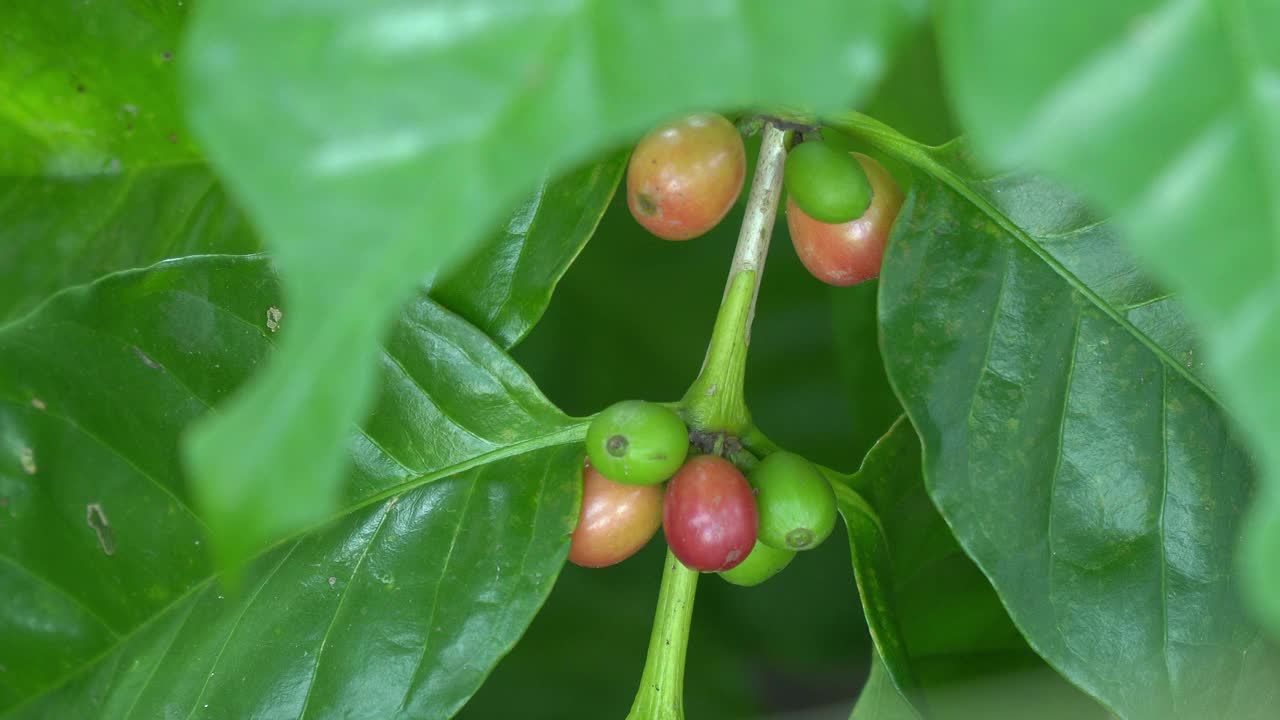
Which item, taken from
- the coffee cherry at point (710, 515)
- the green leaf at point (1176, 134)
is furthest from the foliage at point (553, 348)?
the coffee cherry at point (710, 515)

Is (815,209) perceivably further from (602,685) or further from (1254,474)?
(602,685)

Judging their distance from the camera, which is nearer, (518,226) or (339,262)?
(339,262)

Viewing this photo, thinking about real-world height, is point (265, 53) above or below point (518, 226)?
above

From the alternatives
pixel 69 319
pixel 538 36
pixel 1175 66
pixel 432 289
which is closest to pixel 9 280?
pixel 69 319

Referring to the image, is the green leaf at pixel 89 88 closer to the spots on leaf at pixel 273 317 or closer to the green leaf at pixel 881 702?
the spots on leaf at pixel 273 317

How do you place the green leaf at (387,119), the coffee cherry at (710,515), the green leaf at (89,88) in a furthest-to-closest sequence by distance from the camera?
the green leaf at (89,88) → the coffee cherry at (710,515) → the green leaf at (387,119)

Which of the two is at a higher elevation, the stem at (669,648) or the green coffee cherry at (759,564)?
the green coffee cherry at (759,564)

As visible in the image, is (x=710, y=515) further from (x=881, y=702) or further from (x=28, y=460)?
(x=28, y=460)
